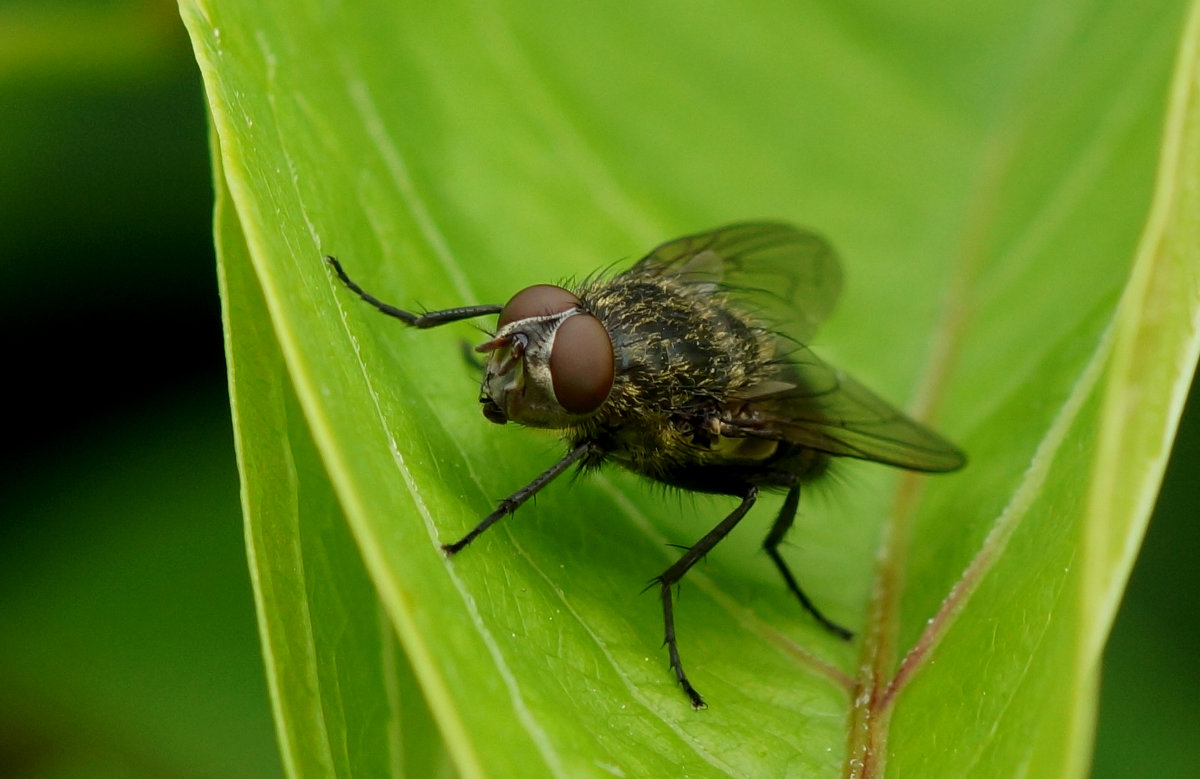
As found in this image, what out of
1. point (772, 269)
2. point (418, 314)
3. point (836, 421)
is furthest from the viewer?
point (772, 269)

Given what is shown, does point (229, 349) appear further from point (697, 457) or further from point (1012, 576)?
point (1012, 576)

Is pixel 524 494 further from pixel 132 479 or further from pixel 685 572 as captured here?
pixel 132 479

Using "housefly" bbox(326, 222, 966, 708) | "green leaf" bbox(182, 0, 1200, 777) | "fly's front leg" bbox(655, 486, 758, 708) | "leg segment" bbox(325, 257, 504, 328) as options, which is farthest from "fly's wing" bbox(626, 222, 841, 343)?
"leg segment" bbox(325, 257, 504, 328)

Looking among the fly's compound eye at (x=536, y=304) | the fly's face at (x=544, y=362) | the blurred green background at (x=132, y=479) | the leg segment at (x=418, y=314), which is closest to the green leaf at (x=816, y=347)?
the leg segment at (x=418, y=314)

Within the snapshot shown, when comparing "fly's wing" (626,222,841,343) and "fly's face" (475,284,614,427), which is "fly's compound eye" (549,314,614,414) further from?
"fly's wing" (626,222,841,343)

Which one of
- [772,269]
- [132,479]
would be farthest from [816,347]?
[132,479]

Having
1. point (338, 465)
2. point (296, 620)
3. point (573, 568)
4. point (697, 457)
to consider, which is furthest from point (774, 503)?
point (338, 465)
